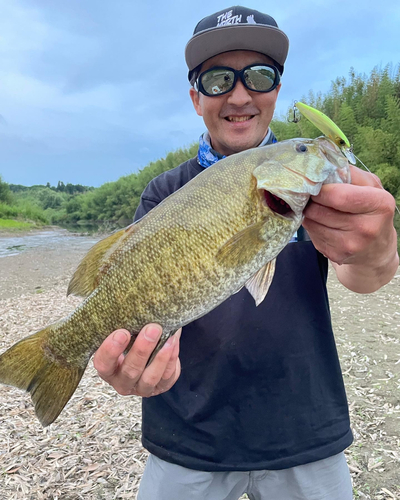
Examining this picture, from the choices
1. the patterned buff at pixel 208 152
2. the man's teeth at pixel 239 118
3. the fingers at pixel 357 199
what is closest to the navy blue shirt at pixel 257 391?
the fingers at pixel 357 199

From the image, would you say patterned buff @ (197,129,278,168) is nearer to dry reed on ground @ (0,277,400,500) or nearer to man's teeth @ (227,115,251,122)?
man's teeth @ (227,115,251,122)

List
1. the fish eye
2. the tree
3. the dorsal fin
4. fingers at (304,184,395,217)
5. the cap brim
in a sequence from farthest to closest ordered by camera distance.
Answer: the tree
the cap brim
the dorsal fin
the fish eye
fingers at (304,184,395,217)

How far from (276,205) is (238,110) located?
1001mm

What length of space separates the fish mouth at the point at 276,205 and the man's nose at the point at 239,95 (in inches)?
37.5

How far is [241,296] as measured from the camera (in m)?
2.07

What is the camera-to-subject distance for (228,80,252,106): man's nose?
232 cm

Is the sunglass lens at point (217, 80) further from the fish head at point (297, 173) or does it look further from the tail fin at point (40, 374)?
the tail fin at point (40, 374)

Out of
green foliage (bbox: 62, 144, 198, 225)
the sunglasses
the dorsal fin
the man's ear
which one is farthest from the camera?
green foliage (bbox: 62, 144, 198, 225)

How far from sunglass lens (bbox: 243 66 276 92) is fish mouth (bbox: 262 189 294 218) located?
1.01 m

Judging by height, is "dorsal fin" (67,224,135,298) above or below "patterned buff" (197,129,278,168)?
below

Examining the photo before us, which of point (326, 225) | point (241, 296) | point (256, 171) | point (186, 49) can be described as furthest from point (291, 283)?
point (186, 49)

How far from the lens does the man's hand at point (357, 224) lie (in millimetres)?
1437

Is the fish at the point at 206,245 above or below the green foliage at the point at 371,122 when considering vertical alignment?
below

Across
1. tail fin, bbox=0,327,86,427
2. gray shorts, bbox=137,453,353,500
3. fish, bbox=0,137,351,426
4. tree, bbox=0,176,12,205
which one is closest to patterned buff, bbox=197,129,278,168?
fish, bbox=0,137,351,426
